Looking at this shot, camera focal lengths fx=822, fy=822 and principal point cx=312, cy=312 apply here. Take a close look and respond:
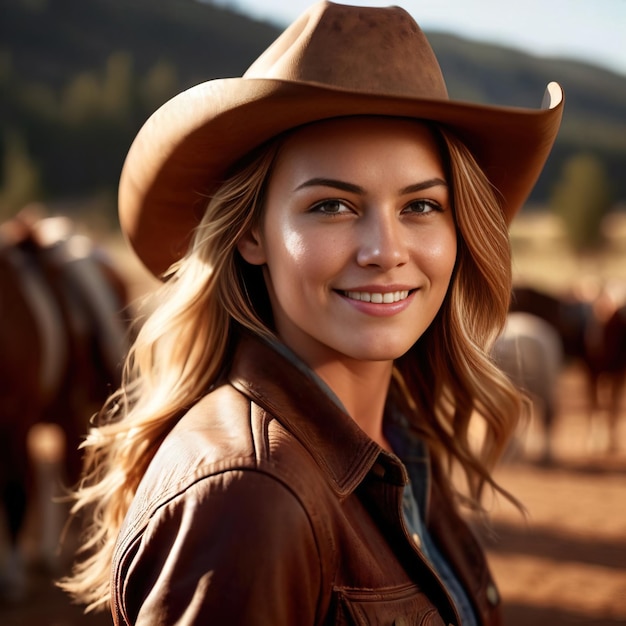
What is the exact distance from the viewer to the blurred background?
5305 mm

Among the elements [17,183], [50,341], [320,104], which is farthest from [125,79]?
[320,104]

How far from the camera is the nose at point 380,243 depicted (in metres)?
1.54

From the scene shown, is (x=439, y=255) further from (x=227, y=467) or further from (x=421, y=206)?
(x=227, y=467)

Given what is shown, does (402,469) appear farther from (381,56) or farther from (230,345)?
(381,56)

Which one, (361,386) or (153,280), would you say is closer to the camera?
(361,386)

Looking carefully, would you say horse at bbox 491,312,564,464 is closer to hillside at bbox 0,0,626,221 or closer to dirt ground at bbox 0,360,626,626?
dirt ground at bbox 0,360,626,626

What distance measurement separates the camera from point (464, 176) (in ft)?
5.69

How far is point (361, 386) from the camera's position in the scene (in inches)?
72.0

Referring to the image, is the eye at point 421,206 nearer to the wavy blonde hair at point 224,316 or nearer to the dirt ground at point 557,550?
the wavy blonde hair at point 224,316

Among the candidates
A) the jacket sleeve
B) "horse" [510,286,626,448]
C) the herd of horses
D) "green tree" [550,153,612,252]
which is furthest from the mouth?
"green tree" [550,153,612,252]

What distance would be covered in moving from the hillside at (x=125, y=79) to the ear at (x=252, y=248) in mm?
44399

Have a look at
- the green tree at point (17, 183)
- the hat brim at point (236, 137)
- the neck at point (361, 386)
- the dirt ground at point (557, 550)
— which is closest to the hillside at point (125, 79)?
the green tree at point (17, 183)

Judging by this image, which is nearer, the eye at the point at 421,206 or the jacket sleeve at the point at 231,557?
the jacket sleeve at the point at 231,557

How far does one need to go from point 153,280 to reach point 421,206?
1753cm
